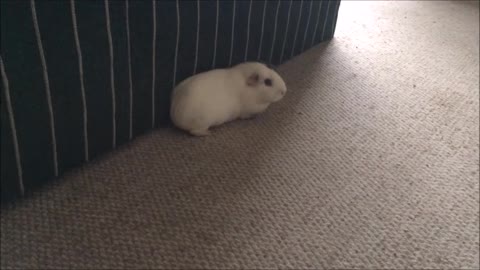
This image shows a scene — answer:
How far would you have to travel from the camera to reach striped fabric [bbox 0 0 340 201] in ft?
2.71

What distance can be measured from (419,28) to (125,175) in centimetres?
168

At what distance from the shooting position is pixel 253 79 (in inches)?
49.7

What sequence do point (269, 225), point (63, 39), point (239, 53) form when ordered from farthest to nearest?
1. point (239, 53)
2. point (269, 225)
3. point (63, 39)

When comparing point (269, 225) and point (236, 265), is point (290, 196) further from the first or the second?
point (236, 265)

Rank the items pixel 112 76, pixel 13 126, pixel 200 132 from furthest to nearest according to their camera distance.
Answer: pixel 200 132
pixel 112 76
pixel 13 126

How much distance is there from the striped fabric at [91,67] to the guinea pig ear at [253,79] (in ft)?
0.48

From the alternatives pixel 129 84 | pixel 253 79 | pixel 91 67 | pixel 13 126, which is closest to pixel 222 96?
pixel 253 79

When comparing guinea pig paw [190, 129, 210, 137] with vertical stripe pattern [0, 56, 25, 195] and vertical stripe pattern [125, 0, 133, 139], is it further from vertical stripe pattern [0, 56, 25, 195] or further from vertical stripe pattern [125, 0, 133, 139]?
vertical stripe pattern [0, 56, 25, 195]

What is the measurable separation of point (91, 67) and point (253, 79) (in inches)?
18.7

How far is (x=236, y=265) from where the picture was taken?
0.90m

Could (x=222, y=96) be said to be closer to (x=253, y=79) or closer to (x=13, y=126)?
(x=253, y=79)

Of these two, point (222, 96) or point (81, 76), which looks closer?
point (81, 76)

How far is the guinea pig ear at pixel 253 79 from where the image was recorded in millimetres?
1259

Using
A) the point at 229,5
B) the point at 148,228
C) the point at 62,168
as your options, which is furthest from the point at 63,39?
the point at 229,5
